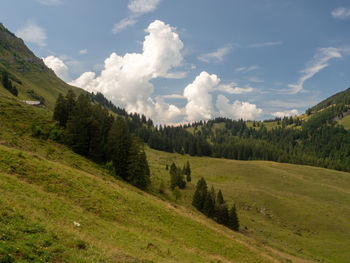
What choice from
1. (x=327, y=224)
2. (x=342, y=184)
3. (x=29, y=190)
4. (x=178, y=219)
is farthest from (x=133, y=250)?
(x=342, y=184)

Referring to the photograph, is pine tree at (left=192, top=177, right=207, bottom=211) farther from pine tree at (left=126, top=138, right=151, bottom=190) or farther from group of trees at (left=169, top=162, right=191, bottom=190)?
pine tree at (left=126, top=138, right=151, bottom=190)

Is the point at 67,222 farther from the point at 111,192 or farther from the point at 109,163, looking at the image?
the point at 109,163

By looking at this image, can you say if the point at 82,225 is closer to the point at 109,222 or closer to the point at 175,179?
the point at 109,222

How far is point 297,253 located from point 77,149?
184ft

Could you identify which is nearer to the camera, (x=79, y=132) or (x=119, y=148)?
(x=79, y=132)

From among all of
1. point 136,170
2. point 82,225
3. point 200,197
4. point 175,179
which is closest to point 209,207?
point 200,197

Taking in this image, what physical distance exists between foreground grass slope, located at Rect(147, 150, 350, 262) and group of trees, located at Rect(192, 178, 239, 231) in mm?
3720

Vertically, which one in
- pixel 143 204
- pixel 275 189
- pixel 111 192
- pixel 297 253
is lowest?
pixel 297 253

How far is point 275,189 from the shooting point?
82.6 metres

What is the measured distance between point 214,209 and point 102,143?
3648 cm

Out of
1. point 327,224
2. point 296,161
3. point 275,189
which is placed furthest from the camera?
point 296,161

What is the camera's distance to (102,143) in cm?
5116

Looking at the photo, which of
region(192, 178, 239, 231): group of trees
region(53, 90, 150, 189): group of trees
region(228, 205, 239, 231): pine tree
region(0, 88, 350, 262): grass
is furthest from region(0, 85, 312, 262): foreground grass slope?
region(192, 178, 239, 231): group of trees

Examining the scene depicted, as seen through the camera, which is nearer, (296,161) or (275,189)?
(275,189)
